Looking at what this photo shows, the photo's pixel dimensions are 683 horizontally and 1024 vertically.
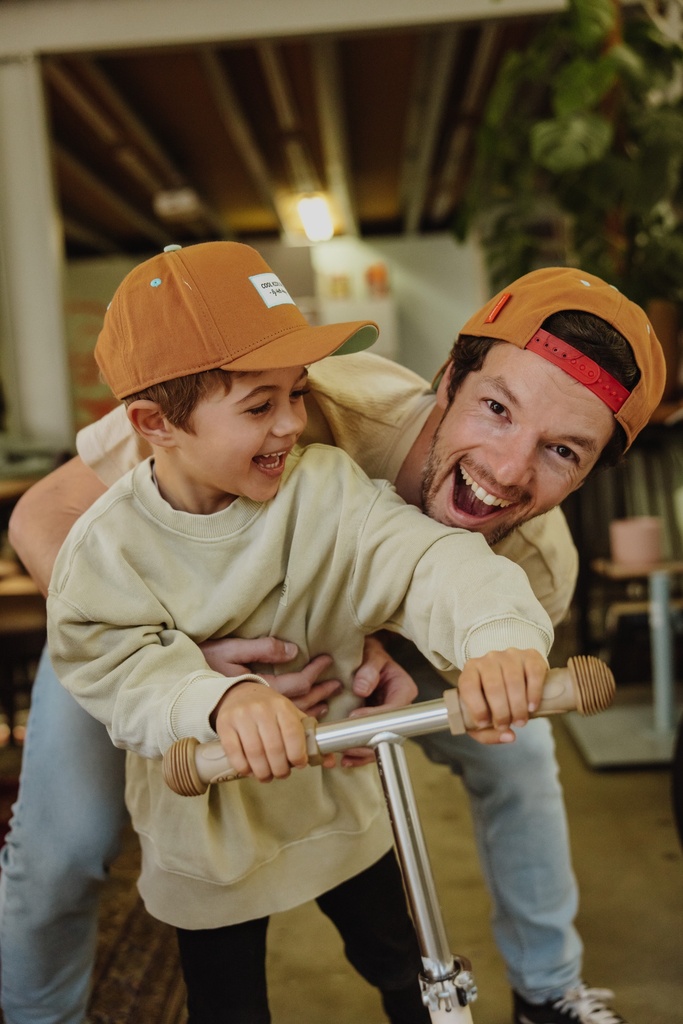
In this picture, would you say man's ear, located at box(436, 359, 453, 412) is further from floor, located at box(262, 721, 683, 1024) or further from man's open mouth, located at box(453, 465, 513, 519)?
floor, located at box(262, 721, 683, 1024)

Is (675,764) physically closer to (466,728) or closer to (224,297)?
(466,728)

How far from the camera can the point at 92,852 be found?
1294 millimetres

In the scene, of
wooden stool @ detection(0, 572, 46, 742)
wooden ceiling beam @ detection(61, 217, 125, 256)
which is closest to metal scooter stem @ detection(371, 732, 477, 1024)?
wooden stool @ detection(0, 572, 46, 742)

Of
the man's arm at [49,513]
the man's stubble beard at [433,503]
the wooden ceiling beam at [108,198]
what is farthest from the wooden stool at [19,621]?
the wooden ceiling beam at [108,198]

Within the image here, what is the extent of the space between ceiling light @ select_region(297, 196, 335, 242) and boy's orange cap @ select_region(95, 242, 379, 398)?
647cm

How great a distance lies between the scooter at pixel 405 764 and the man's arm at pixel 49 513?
1.87 feet

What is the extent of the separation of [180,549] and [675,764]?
3.58ft

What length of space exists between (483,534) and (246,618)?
0.97 feet

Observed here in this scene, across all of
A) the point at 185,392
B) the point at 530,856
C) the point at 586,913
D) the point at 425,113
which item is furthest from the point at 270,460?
the point at 425,113

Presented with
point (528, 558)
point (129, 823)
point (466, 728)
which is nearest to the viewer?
point (466, 728)

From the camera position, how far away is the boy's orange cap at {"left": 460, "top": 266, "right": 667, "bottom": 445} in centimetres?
101

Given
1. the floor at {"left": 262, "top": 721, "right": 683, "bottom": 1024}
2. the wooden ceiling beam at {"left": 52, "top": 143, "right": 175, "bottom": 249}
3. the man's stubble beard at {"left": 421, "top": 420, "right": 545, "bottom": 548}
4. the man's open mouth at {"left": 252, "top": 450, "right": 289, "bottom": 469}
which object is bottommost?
the floor at {"left": 262, "top": 721, "right": 683, "bottom": 1024}

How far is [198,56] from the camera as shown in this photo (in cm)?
474

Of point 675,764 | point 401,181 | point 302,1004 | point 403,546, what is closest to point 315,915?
point 302,1004
